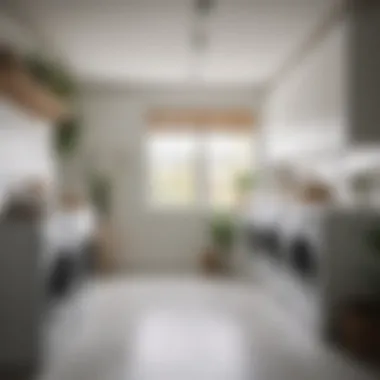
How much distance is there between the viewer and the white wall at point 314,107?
14.2 feet

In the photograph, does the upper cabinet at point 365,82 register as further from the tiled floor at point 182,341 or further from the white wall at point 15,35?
the white wall at point 15,35

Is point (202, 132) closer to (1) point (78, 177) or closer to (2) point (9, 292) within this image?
(1) point (78, 177)

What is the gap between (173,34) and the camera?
5.09 meters

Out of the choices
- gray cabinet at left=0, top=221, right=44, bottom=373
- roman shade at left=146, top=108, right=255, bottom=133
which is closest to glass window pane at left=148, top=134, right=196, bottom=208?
roman shade at left=146, top=108, right=255, bottom=133

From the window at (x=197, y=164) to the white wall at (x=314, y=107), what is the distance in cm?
106

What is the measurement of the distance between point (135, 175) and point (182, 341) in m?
3.87

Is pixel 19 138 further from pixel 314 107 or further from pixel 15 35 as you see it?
pixel 314 107

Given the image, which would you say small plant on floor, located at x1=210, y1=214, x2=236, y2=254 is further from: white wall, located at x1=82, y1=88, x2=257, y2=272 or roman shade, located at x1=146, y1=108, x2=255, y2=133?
roman shade, located at x1=146, y1=108, x2=255, y2=133

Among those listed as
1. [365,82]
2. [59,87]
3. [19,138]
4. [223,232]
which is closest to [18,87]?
[19,138]

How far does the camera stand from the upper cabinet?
162 inches

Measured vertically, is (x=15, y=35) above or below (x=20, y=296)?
above

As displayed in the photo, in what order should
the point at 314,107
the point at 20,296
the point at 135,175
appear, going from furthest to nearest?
the point at 135,175
the point at 314,107
the point at 20,296

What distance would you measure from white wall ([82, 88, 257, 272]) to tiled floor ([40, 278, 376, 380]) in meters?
1.68

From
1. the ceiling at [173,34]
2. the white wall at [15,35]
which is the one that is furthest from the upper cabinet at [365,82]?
the white wall at [15,35]
